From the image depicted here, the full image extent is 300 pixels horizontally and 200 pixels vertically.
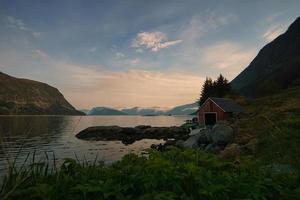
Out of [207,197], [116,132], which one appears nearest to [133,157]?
[207,197]

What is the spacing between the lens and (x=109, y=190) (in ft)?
12.0

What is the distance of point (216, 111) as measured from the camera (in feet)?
173

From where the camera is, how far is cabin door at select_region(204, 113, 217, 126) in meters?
53.6

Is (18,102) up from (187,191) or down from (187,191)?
up

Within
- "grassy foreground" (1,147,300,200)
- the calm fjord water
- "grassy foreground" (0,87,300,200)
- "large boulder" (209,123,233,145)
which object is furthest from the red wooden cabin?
"grassy foreground" (1,147,300,200)

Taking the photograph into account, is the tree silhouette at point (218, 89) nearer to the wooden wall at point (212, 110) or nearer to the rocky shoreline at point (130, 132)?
the rocky shoreline at point (130, 132)

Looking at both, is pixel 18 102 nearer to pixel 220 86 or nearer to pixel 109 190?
pixel 109 190

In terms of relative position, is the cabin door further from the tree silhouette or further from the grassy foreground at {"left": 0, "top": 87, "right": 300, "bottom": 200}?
the grassy foreground at {"left": 0, "top": 87, "right": 300, "bottom": 200}

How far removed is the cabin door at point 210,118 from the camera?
53.6 m

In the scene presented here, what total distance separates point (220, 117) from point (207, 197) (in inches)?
1977

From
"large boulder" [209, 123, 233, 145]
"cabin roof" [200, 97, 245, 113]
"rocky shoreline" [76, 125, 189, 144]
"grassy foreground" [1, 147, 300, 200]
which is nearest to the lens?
"grassy foreground" [1, 147, 300, 200]

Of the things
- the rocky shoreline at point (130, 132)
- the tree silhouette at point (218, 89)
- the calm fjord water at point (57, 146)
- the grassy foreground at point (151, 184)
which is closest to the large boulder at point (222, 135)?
the calm fjord water at point (57, 146)

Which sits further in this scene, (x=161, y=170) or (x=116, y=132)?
(x=116, y=132)

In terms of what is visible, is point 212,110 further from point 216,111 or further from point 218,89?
point 218,89
